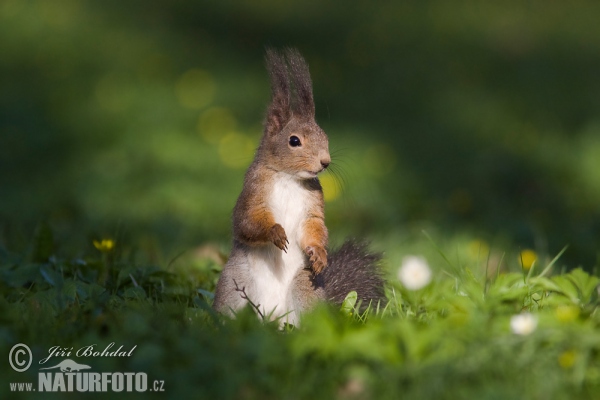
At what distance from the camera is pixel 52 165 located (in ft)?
25.0

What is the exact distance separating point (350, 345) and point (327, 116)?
635 centimetres

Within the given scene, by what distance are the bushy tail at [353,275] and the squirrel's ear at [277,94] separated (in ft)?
2.26

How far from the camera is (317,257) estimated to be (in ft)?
11.4

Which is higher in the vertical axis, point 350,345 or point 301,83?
point 301,83

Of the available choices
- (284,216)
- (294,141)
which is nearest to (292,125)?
(294,141)

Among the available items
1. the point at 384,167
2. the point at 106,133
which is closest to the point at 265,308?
the point at 384,167

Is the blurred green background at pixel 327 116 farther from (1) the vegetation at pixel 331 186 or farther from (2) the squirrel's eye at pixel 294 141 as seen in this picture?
(2) the squirrel's eye at pixel 294 141

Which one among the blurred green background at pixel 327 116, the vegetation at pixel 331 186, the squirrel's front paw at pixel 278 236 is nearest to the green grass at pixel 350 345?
the vegetation at pixel 331 186

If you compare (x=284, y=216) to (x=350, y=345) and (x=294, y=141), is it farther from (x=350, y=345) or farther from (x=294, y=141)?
(x=350, y=345)

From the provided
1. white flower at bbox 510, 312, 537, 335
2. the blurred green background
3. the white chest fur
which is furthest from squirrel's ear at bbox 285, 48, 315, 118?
the blurred green background

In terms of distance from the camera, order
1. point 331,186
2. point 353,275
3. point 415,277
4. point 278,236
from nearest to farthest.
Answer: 1. point 278,236
2. point 415,277
3. point 353,275
4. point 331,186

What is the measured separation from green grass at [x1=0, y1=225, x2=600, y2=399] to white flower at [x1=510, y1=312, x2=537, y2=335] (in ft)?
0.11

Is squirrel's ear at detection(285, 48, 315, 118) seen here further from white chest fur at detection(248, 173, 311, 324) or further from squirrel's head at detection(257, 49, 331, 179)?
white chest fur at detection(248, 173, 311, 324)

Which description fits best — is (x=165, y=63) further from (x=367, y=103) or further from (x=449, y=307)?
(x=449, y=307)
